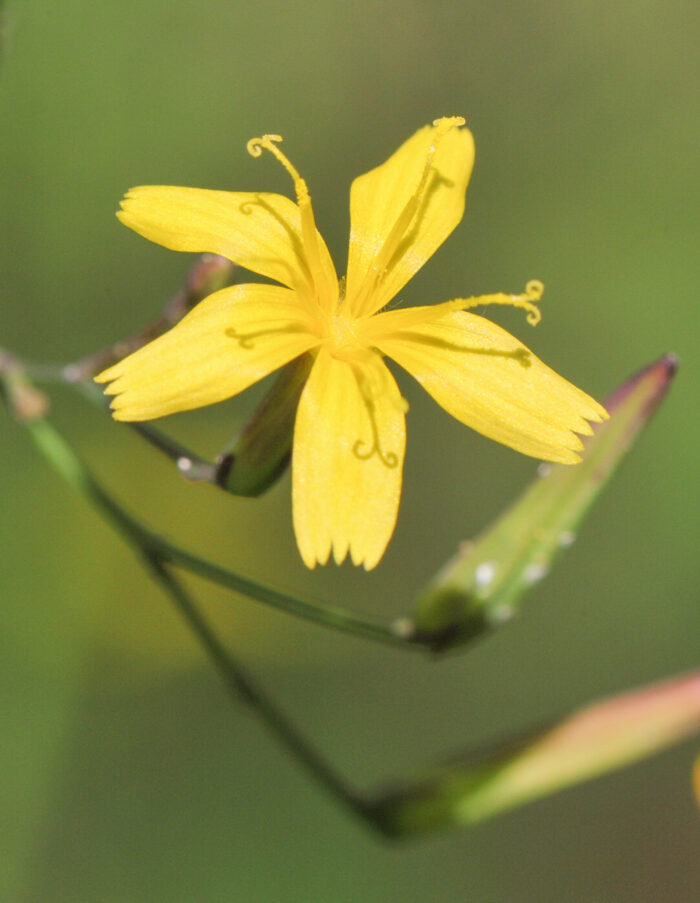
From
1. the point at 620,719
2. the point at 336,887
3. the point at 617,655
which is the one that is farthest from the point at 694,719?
the point at 617,655

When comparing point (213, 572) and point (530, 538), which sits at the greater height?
point (213, 572)

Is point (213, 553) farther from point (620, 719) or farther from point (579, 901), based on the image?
point (620, 719)

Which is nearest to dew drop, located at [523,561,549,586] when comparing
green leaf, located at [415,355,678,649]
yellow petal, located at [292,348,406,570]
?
green leaf, located at [415,355,678,649]

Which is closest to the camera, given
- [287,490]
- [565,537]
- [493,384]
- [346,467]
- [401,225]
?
[346,467]

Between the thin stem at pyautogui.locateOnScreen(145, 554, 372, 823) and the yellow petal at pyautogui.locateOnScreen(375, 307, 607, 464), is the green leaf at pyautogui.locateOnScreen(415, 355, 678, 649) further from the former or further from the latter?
the thin stem at pyautogui.locateOnScreen(145, 554, 372, 823)

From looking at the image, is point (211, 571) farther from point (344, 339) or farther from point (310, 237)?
point (310, 237)

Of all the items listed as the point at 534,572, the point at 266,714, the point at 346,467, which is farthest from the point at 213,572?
the point at 534,572

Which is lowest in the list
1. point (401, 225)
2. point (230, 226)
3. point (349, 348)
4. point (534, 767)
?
point (534, 767)
